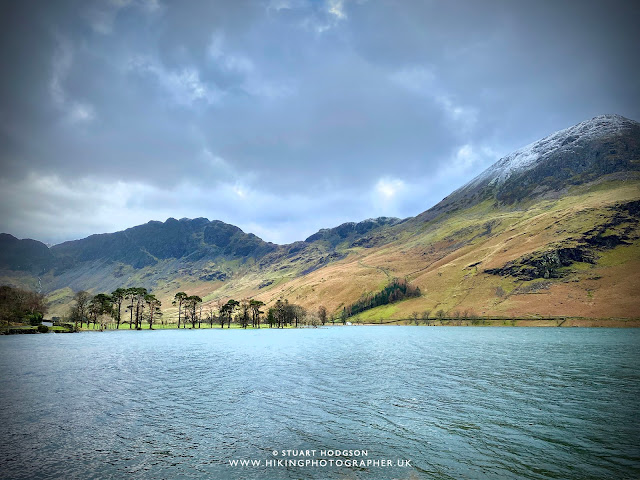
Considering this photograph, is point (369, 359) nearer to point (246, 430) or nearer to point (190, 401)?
point (190, 401)

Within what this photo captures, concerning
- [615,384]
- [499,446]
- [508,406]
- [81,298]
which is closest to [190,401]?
[499,446]

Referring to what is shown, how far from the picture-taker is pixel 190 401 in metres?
35.6

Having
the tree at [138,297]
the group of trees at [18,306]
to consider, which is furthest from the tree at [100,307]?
the group of trees at [18,306]

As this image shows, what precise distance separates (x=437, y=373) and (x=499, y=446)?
31.5 m

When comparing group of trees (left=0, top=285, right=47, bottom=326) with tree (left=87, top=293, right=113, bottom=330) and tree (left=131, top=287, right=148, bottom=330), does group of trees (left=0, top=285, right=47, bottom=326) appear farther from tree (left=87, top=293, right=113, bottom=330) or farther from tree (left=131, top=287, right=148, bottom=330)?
tree (left=131, top=287, right=148, bottom=330)

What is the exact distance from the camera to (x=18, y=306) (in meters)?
154

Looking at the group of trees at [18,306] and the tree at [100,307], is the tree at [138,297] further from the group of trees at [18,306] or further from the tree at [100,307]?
the group of trees at [18,306]

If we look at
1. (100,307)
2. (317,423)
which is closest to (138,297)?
(100,307)

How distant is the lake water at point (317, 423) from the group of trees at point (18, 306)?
12126cm

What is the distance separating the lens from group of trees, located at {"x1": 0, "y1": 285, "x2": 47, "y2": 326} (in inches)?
5482

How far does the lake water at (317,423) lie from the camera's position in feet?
65.6

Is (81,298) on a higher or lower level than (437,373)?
higher

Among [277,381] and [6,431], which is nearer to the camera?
[6,431]

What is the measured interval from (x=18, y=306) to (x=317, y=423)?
190 m
